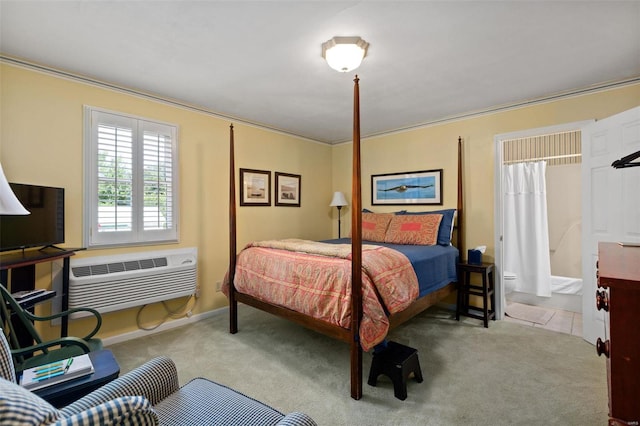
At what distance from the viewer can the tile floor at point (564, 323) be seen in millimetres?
3080

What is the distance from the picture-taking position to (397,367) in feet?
6.53

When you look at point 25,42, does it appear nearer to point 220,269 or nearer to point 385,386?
point 220,269

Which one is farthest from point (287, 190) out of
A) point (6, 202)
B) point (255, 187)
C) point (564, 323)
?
point (564, 323)

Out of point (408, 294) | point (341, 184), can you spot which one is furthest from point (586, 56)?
point (341, 184)

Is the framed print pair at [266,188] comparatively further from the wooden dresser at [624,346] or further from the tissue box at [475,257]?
the wooden dresser at [624,346]

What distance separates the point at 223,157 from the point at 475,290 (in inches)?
133

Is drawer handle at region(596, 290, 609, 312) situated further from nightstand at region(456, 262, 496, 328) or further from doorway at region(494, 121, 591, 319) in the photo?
doorway at region(494, 121, 591, 319)

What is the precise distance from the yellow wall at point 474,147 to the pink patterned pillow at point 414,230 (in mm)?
474

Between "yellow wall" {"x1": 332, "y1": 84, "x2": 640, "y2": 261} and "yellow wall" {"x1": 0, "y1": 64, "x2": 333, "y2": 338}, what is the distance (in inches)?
42.4

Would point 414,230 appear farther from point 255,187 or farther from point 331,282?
point 255,187

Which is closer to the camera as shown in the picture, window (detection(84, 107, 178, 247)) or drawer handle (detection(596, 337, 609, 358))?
drawer handle (detection(596, 337, 609, 358))

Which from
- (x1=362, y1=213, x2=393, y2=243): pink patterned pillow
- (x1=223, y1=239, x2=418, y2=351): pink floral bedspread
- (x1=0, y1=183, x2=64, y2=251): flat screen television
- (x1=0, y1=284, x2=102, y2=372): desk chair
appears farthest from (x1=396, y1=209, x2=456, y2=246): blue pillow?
(x1=0, y1=183, x2=64, y2=251): flat screen television

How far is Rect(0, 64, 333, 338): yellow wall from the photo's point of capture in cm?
241

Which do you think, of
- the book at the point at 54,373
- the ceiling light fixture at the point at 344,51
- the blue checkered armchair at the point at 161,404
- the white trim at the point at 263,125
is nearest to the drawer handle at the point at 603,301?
the blue checkered armchair at the point at 161,404
